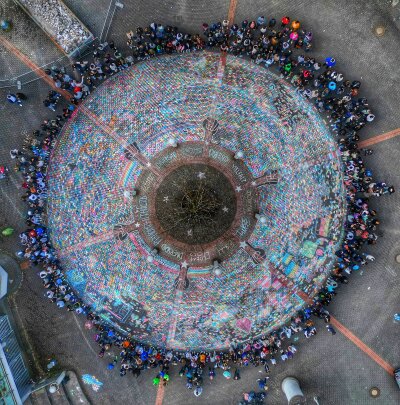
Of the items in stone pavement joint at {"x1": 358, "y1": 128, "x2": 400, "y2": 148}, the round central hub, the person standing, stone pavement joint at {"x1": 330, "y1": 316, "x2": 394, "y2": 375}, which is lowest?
stone pavement joint at {"x1": 330, "y1": 316, "x2": 394, "y2": 375}

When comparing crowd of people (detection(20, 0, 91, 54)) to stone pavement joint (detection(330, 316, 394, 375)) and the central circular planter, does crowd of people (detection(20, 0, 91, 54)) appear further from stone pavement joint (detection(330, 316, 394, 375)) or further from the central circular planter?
stone pavement joint (detection(330, 316, 394, 375))

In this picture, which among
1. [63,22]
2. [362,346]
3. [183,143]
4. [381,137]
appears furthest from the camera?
[362,346]

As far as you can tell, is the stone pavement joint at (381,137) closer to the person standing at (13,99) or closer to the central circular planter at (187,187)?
the central circular planter at (187,187)

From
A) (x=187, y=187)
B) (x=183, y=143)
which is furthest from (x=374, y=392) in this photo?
(x=183, y=143)

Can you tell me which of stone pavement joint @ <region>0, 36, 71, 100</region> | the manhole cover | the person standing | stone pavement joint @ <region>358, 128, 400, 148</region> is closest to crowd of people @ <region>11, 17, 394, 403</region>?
stone pavement joint @ <region>0, 36, 71, 100</region>

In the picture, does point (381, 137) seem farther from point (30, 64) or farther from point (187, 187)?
point (30, 64)

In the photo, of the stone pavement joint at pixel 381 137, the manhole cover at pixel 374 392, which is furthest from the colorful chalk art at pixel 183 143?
the manhole cover at pixel 374 392
